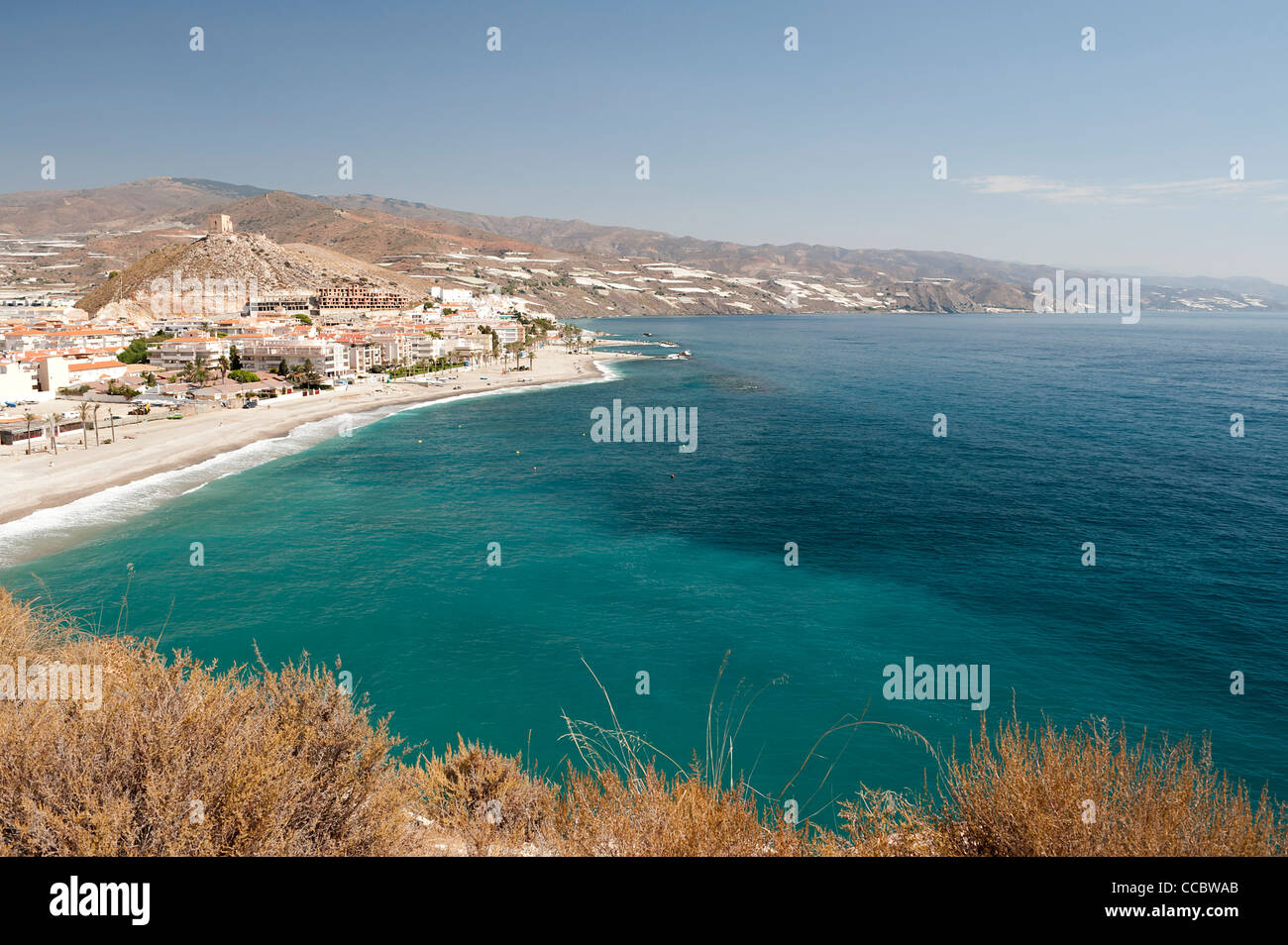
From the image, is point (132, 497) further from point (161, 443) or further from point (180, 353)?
point (180, 353)

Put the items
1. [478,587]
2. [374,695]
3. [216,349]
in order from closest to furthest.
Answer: [374,695]
[478,587]
[216,349]

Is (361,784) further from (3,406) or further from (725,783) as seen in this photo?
(3,406)

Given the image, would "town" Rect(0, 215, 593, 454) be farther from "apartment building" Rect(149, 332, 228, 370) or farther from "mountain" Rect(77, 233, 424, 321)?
"mountain" Rect(77, 233, 424, 321)

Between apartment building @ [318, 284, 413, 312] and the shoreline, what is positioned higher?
apartment building @ [318, 284, 413, 312]

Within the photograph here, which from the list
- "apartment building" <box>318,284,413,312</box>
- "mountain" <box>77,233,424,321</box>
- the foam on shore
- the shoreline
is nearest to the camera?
the foam on shore

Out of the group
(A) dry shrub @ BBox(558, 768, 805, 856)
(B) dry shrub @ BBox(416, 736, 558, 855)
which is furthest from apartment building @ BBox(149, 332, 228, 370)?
(A) dry shrub @ BBox(558, 768, 805, 856)
